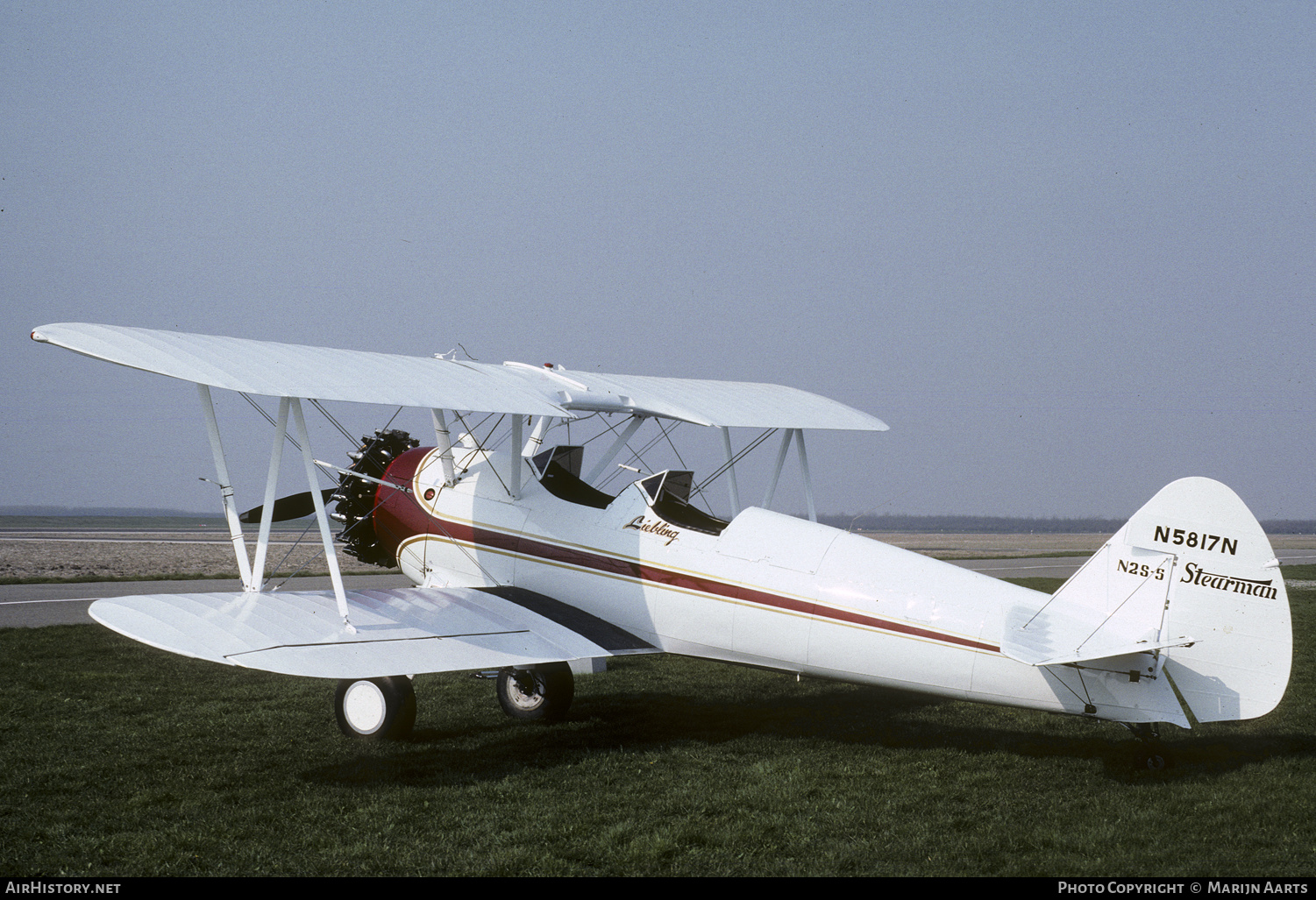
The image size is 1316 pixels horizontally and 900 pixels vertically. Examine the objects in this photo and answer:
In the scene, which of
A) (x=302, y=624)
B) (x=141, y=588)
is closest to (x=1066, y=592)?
(x=302, y=624)

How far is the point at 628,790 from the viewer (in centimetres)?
616

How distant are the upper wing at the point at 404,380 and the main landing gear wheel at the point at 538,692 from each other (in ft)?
7.31

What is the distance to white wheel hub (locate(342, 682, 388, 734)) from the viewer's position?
7.26 m

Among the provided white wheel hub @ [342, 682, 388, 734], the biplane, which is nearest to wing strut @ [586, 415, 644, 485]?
the biplane

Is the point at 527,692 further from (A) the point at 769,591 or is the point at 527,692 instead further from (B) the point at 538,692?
(A) the point at 769,591

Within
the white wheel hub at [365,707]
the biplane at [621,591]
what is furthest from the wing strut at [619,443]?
the white wheel hub at [365,707]

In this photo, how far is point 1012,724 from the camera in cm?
834

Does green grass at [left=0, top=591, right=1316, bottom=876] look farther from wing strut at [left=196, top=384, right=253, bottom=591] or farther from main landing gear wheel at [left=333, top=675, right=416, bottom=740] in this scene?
wing strut at [left=196, top=384, right=253, bottom=591]

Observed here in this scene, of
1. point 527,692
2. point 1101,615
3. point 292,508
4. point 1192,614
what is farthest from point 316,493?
point 1192,614

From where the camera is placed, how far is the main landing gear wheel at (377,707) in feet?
23.7

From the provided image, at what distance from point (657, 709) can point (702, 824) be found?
360cm

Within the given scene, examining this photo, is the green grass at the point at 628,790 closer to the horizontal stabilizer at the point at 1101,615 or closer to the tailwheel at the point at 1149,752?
the tailwheel at the point at 1149,752

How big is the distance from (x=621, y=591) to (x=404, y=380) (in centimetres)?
230

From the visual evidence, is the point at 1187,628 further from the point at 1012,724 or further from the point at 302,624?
the point at 302,624
